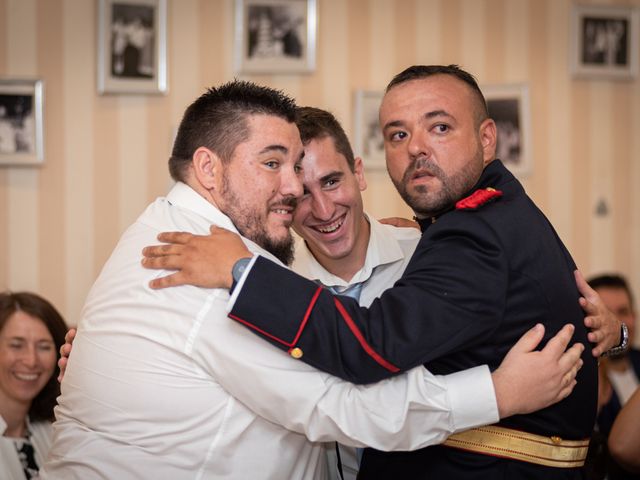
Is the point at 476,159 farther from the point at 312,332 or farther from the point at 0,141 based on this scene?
the point at 0,141

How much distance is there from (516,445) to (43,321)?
2.20 metres

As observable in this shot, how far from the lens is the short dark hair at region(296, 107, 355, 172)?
8.30 feet

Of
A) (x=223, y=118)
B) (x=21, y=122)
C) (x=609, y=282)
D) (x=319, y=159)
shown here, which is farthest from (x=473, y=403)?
(x=21, y=122)

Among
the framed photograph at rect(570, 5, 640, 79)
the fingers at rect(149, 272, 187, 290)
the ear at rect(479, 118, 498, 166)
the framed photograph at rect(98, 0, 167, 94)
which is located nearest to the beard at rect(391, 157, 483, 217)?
the ear at rect(479, 118, 498, 166)

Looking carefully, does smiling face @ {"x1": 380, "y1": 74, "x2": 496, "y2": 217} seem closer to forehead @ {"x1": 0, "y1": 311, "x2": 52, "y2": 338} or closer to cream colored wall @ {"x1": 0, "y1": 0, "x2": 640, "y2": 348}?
forehead @ {"x1": 0, "y1": 311, "x2": 52, "y2": 338}

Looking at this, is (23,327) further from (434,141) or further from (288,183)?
(434,141)

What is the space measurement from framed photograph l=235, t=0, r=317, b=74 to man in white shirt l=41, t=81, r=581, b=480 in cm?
237

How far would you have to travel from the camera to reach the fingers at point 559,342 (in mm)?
1773

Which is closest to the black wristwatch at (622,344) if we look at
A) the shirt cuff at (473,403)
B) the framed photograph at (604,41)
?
the shirt cuff at (473,403)

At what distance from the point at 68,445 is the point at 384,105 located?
115 centimetres

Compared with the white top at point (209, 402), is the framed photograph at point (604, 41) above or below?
above

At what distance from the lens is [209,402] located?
Answer: 1751mm

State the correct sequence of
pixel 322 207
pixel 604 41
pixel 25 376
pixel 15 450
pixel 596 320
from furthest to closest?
pixel 604 41
pixel 25 376
pixel 15 450
pixel 322 207
pixel 596 320

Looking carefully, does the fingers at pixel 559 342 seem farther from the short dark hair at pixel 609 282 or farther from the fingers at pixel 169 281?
the short dark hair at pixel 609 282
